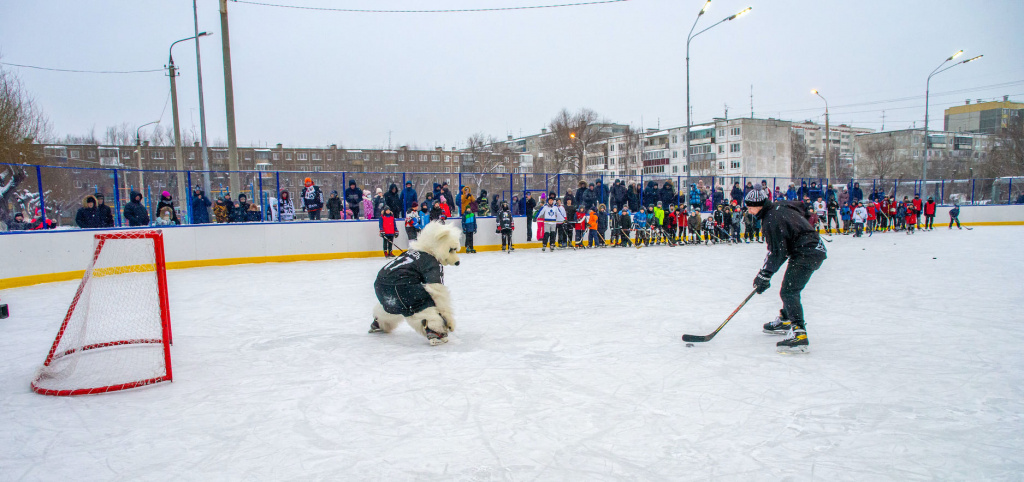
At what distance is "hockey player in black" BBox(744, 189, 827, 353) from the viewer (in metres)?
4.43

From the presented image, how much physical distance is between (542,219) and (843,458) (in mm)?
12460

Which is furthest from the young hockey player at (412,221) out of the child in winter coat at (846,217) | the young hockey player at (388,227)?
the child in winter coat at (846,217)

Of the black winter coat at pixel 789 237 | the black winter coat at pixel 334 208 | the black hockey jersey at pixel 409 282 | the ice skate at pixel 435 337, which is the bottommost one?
the ice skate at pixel 435 337

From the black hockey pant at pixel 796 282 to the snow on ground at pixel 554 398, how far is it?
37cm

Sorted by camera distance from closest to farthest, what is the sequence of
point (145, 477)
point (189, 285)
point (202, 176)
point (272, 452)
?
point (145, 477) < point (272, 452) < point (189, 285) < point (202, 176)

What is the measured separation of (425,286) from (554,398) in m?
1.74

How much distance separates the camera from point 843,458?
267 cm

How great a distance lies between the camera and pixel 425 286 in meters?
4.79

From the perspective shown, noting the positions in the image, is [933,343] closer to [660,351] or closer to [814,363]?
[814,363]

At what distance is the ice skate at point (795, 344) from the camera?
174 inches

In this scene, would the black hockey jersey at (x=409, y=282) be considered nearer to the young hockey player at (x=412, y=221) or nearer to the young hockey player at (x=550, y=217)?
the young hockey player at (x=412, y=221)

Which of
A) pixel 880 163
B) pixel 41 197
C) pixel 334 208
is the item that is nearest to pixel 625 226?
pixel 334 208

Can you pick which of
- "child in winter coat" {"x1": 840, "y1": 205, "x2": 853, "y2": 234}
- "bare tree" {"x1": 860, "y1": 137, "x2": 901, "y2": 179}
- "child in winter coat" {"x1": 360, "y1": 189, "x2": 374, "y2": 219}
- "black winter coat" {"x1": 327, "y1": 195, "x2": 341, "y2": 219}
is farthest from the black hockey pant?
"bare tree" {"x1": 860, "y1": 137, "x2": 901, "y2": 179}

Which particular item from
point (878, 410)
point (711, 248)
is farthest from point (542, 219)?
point (878, 410)
